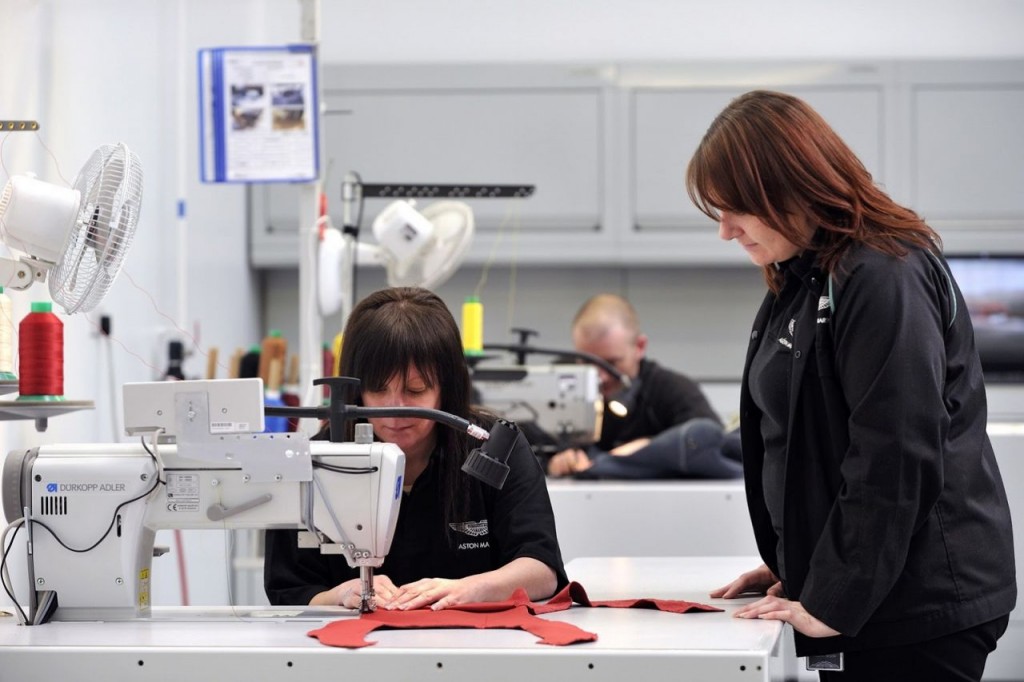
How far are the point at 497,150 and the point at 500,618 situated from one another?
3.46m

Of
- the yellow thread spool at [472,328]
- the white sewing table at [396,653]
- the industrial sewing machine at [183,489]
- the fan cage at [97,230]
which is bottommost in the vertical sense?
the white sewing table at [396,653]

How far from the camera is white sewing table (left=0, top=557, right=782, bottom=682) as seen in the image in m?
1.43

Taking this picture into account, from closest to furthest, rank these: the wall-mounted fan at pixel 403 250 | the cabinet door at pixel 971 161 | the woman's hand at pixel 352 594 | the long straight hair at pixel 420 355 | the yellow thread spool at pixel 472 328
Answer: the woman's hand at pixel 352 594
the long straight hair at pixel 420 355
the wall-mounted fan at pixel 403 250
the yellow thread spool at pixel 472 328
the cabinet door at pixel 971 161

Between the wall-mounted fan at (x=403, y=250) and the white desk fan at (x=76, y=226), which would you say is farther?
the wall-mounted fan at (x=403, y=250)

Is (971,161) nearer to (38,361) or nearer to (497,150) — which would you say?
(497,150)

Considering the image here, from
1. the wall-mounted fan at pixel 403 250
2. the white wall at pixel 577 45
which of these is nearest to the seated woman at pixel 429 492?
the wall-mounted fan at pixel 403 250

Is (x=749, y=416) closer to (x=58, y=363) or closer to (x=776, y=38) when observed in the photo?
(x=58, y=363)

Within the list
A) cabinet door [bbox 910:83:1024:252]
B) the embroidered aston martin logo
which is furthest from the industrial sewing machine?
cabinet door [bbox 910:83:1024:252]

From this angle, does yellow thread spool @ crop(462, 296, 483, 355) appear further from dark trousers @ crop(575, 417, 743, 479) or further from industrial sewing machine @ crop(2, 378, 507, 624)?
industrial sewing machine @ crop(2, 378, 507, 624)

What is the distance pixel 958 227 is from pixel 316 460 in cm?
374

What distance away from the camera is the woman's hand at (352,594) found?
180 centimetres

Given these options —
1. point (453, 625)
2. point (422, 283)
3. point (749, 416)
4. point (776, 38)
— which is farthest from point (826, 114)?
point (453, 625)

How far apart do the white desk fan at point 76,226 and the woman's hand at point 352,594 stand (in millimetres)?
547

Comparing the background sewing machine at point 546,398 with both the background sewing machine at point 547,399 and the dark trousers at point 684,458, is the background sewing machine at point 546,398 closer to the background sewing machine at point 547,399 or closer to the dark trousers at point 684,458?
the background sewing machine at point 547,399
